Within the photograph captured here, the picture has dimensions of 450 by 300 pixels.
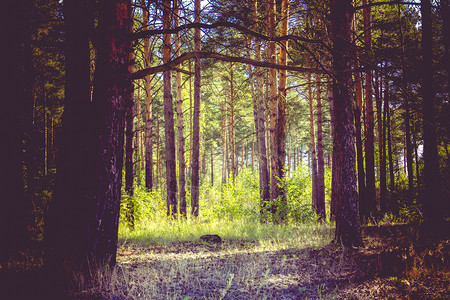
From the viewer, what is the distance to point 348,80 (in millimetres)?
6027

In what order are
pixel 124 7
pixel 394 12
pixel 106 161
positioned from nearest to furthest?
pixel 106 161
pixel 124 7
pixel 394 12

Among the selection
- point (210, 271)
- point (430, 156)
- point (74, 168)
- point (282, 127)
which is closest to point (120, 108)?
point (74, 168)

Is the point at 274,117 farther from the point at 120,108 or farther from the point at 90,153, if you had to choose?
the point at 90,153

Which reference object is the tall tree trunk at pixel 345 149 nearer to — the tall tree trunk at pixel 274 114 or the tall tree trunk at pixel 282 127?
the tall tree trunk at pixel 282 127

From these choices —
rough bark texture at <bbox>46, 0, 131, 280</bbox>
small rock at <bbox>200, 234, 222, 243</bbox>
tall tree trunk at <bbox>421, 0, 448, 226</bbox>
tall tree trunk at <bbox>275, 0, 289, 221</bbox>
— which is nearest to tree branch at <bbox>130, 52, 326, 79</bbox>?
rough bark texture at <bbox>46, 0, 131, 280</bbox>

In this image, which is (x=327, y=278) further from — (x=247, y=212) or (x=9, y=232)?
(x=247, y=212)

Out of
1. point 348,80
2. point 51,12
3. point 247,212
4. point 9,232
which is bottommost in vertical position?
point 247,212

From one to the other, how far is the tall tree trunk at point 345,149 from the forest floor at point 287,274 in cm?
45

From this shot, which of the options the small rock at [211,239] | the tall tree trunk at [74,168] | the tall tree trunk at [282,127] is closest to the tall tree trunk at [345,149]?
the small rock at [211,239]

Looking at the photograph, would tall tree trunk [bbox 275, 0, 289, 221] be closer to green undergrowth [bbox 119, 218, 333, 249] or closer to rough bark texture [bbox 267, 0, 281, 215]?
rough bark texture [bbox 267, 0, 281, 215]

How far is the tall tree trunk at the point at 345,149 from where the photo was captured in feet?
19.6

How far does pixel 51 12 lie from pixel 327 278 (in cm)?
Answer: 822

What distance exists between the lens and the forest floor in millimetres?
3568

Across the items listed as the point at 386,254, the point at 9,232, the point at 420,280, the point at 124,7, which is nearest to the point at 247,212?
the point at 386,254
